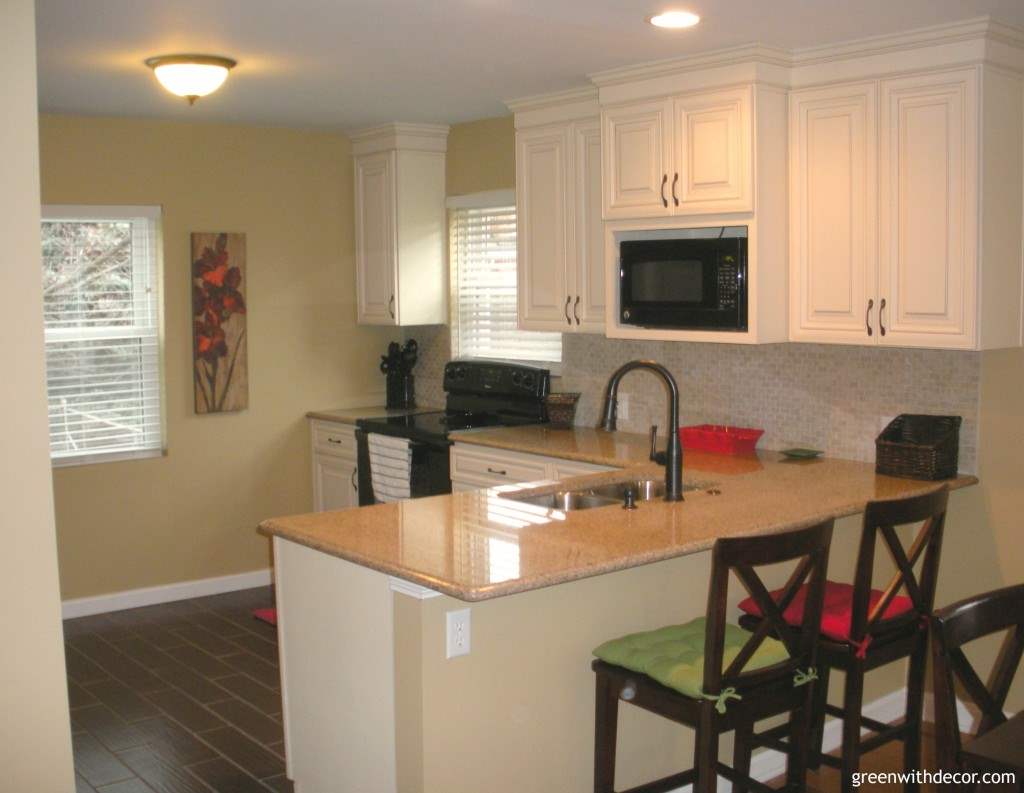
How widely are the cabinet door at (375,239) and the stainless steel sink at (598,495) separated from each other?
2.37 meters

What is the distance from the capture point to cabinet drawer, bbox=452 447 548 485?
4.60 meters

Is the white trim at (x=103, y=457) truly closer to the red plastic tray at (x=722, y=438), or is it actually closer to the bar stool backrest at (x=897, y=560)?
the red plastic tray at (x=722, y=438)

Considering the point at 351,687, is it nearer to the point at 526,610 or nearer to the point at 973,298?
the point at 526,610

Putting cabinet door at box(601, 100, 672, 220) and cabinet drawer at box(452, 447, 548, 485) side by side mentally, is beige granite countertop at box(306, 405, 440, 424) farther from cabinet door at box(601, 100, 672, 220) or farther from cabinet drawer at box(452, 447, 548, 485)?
cabinet door at box(601, 100, 672, 220)

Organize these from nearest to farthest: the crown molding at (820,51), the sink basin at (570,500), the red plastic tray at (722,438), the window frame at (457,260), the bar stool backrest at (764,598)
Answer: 1. the bar stool backrest at (764,598)
2. the crown molding at (820,51)
3. the sink basin at (570,500)
4. the red plastic tray at (722,438)
5. the window frame at (457,260)

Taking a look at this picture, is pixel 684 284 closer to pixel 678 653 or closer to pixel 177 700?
pixel 678 653

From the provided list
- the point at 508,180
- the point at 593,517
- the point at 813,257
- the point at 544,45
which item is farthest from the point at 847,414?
the point at 508,180

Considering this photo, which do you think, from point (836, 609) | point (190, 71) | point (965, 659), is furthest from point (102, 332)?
point (965, 659)

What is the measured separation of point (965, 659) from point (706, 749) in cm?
66

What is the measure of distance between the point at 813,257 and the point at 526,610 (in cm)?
180

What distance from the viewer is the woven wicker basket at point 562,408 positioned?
520cm

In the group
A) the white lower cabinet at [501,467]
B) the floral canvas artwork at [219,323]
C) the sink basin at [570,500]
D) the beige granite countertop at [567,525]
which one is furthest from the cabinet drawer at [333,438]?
the sink basin at [570,500]

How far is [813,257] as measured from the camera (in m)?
3.99

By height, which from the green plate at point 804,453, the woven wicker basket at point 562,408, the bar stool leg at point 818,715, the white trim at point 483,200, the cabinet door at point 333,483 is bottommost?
the bar stool leg at point 818,715
